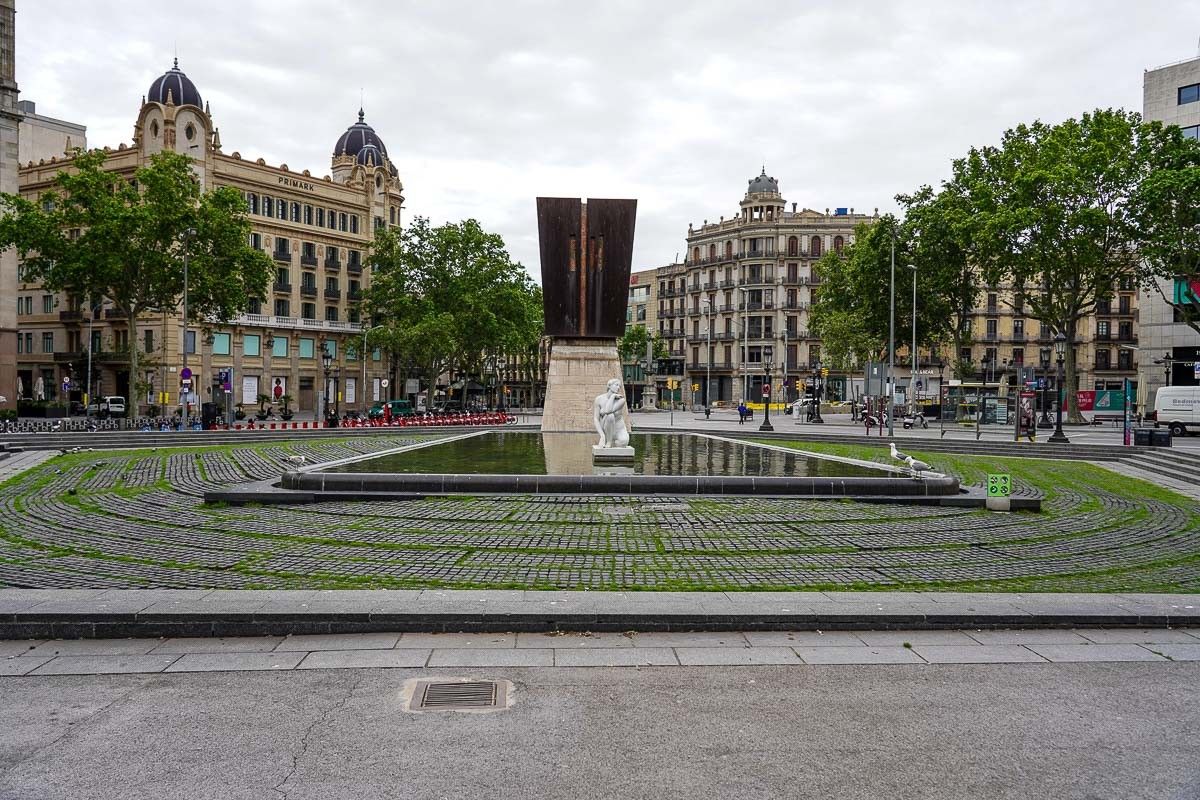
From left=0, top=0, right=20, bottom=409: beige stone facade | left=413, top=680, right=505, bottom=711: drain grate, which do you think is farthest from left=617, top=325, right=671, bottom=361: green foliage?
left=413, top=680, right=505, bottom=711: drain grate

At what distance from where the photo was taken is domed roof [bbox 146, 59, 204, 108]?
61250mm

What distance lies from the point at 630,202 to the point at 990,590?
26794 millimetres

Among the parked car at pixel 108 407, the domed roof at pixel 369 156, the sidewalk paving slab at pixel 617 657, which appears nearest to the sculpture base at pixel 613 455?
the sidewalk paving slab at pixel 617 657

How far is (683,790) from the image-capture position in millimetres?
4680

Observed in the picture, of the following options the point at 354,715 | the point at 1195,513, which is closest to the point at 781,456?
the point at 1195,513

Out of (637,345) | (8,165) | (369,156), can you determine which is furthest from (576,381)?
(637,345)

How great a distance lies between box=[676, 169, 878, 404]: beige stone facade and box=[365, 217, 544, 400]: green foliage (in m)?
30.3

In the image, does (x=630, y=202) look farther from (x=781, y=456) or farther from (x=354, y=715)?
(x=354, y=715)

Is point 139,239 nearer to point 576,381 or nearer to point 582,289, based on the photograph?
point 582,289

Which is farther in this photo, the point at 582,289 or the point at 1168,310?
the point at 1168,310

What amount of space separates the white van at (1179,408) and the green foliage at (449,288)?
4293 cm

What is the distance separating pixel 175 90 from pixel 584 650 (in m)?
67.8

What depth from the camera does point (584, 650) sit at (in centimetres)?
732

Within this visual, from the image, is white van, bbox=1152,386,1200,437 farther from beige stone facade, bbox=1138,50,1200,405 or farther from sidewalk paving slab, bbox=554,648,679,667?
sidewalk paving slab, bbox=554,648,679,667
